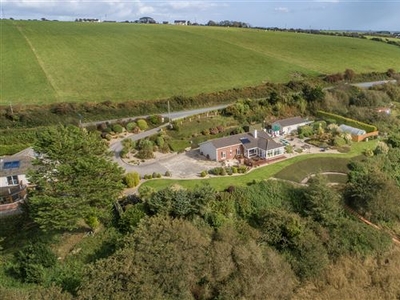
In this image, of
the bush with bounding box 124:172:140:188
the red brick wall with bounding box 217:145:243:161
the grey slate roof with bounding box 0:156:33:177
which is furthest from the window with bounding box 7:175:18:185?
the red brick wall with bounding box 217:145:243:161

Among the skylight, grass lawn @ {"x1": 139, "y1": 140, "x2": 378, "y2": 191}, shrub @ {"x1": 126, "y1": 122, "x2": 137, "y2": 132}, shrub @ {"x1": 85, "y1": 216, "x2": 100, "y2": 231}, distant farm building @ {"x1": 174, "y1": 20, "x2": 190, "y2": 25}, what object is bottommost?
shrub @ {"x1": 85, "y1": 216, "x2": 100, "y2": 231}

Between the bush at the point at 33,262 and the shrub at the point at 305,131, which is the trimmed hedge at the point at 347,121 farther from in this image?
the bush at the point at 33,262

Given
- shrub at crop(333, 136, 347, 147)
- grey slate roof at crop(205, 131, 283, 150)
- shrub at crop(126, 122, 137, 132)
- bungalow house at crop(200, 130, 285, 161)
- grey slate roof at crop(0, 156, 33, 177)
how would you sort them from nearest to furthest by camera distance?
1. grey slate roof at crop(0, 156, 33, 177)
2. bungalow house at crop(200, 130, 285, 161)
3. grey slate roof at crop(205, 131, 283, 150)
4. shrub at crop(333, 136, 347, 147)
5. shrub at crop(126, 122, 137, 132)

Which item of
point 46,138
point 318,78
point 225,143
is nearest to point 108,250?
point 46,138

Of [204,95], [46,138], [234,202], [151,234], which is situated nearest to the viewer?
[151,234]

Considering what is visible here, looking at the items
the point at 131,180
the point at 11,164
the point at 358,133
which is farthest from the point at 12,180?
the point at 358,133

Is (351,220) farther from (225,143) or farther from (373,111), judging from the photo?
(373,111)

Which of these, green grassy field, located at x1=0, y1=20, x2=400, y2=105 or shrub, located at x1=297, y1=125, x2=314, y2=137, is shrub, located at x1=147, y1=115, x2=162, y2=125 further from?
shrub, located at x1=297, y1=125, x2=314, y2=137
